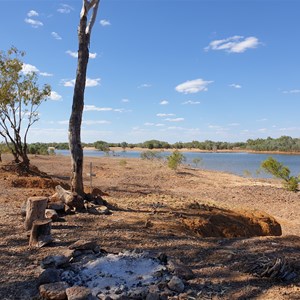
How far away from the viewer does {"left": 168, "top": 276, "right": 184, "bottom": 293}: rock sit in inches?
138

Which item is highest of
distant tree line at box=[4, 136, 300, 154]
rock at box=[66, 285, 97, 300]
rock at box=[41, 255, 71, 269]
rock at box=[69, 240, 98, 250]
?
distant tree line at box=[4, 136, 300, 154]

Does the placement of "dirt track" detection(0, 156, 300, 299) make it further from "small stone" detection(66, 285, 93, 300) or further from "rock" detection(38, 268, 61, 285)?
"small stone" detection(66, 285, 93, 300)

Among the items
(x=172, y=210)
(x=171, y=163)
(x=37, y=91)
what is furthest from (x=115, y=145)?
(x=172, y=210)

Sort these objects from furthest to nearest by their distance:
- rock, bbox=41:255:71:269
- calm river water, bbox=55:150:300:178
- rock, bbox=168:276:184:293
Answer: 1. calm river water, bbox=55:150:300:178
2. rock, bbox=41:255:71:269
3. rock, bbox=168:276:184:293

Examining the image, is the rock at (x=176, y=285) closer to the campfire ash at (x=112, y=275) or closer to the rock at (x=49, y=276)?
the campfire ash at (x=112, y=275)

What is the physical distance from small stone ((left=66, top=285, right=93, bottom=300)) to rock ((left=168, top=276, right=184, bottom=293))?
832mm

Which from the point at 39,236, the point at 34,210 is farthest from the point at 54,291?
the point at 34,210

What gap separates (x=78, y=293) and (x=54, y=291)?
0.29 meters

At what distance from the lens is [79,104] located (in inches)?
314

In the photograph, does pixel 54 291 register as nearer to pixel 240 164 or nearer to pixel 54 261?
pixel 54 261

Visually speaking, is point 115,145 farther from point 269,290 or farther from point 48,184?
point 269,290

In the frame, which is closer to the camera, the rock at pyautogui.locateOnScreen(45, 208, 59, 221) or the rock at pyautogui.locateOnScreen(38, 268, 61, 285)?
the rock at pyautogui.locateOnScreen(38, 268, 61, 285)

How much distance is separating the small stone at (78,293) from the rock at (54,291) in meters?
0.09

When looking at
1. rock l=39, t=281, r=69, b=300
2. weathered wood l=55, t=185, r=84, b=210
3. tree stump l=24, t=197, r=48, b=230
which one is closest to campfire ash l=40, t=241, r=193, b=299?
rock l=39, t=281, r=69, b=300
